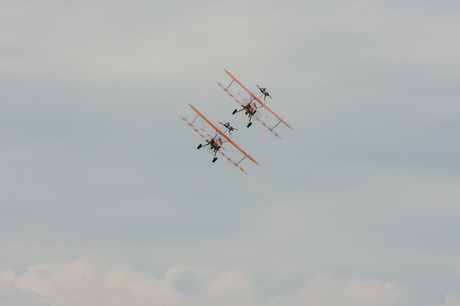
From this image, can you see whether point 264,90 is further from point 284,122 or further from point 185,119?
point 185,119

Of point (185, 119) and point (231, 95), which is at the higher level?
point (231, 95)

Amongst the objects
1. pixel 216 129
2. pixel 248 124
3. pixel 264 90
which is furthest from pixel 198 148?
pixel 264 90

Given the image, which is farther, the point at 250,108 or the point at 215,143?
the point at 250,108

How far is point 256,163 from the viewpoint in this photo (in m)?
137

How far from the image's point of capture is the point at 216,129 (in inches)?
5389

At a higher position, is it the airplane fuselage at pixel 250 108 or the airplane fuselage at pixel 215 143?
the airplane fuselage at pixel 250 108

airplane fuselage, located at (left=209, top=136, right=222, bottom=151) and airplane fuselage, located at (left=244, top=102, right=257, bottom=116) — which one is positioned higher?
airplane fuselage, located at (left=244, top=102, right=257, bottom=116)

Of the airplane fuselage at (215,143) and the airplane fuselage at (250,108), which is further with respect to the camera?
the airplane fuselage at (250,108)

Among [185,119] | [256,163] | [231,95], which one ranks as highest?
[231,95]

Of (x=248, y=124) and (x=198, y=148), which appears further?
(x=248, y=124)

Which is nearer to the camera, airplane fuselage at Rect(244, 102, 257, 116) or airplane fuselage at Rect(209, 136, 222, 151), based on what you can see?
airplane fuselage at Rect(209, 136, 222, 151)

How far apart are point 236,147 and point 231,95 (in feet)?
57.6

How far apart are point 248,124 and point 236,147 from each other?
590 inches

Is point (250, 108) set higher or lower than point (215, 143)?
higher
